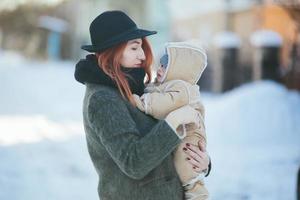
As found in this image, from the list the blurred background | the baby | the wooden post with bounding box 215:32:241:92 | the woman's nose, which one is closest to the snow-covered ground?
the blurred background

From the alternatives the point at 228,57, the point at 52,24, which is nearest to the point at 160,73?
the point at 228,57

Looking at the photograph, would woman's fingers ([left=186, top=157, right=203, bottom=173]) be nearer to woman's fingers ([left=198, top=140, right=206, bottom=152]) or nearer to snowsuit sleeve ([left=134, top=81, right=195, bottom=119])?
woman's fingers ([left=198, top=140, right=206, bottom=152])

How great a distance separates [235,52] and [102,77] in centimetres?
1406

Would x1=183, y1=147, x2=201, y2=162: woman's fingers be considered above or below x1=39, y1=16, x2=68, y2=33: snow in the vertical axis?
below

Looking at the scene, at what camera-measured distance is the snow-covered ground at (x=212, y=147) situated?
6684 mm

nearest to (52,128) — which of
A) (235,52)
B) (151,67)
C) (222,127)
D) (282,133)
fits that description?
(222,127)

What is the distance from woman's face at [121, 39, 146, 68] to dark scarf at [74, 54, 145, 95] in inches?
0.9

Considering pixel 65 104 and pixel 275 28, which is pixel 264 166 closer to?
pixel 65 104

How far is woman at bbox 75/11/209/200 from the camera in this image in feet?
6.82

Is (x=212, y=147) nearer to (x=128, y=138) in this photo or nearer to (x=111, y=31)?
(x=111, y=31)

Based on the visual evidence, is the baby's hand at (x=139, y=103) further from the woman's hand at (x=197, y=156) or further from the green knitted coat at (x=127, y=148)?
the woman's hand at (x=197, y=156)

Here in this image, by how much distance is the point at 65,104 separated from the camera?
14625 mm

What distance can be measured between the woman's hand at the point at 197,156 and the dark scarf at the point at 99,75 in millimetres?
329

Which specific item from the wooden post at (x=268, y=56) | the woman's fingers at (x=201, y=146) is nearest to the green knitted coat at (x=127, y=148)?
the woman's fingers at (x=201, y=146)
